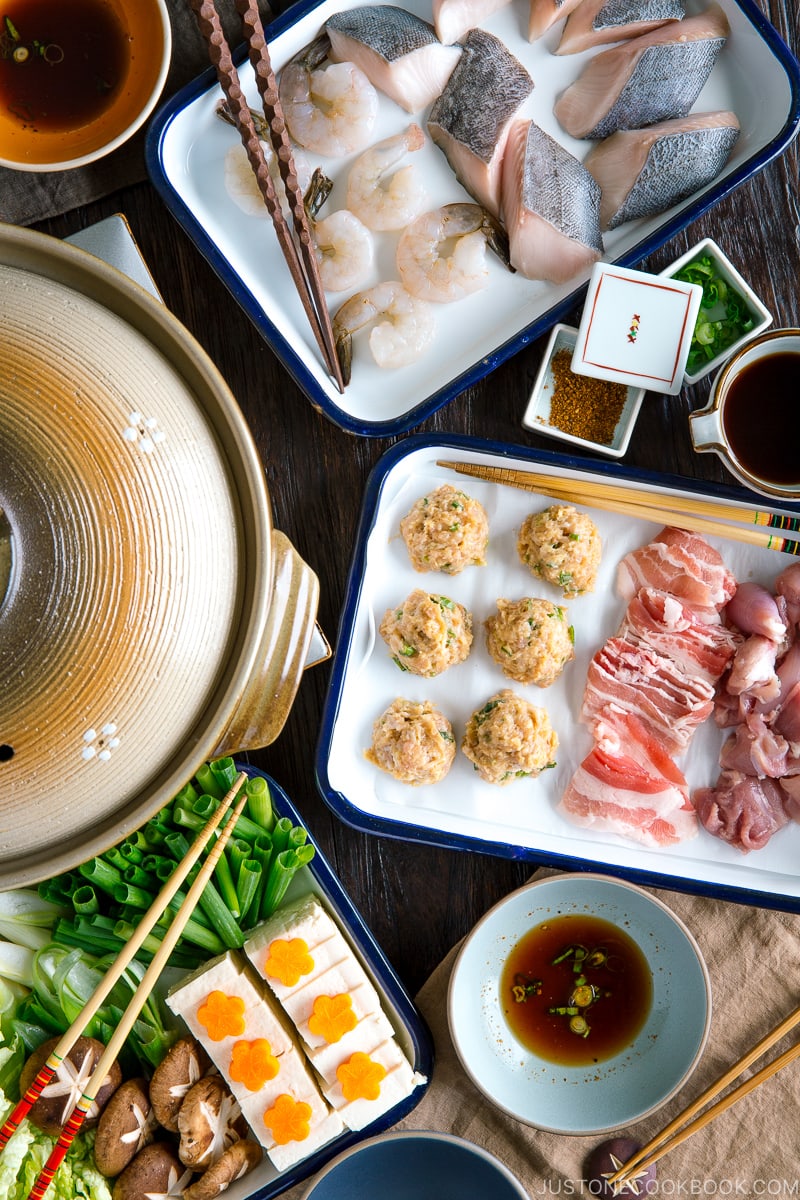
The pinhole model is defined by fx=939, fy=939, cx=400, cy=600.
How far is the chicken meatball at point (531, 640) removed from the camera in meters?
1.79

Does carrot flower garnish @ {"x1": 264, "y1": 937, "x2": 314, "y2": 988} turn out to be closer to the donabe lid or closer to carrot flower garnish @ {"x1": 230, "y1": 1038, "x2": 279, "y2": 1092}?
carrot flower garnish @ {"x1": 230, "y1": 1038, "x2": 279, "y2": 1092}

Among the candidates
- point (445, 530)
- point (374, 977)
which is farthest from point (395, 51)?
point (374, 977)

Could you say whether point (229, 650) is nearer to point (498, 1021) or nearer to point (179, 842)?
point (179, 842)

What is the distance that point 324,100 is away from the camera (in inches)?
71.6

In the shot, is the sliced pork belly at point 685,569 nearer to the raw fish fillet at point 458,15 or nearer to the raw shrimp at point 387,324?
the raw shrimp at point 387,324

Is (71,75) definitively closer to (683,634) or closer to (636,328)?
(636,328)

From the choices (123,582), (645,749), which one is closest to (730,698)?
(645,749)

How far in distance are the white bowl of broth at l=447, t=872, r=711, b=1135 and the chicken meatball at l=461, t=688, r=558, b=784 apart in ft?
0.72

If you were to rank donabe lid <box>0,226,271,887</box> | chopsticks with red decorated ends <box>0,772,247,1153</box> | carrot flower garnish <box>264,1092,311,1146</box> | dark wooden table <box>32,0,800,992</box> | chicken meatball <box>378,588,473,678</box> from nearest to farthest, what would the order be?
donabe lid <box>0,226,271,887</box>, chopsticks with red decorated ends <box>0,772,247,1153</box>, carrot flower garnish <box>264,1092,311,1146</box>, chicken meatball <box>378,588,473,678</box>, dark wooden table <box>32,0,800,992</box>

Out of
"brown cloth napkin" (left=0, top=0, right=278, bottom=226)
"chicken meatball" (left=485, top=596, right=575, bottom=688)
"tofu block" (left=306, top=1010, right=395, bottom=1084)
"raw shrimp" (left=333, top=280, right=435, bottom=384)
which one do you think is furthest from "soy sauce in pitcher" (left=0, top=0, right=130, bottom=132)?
"tofu block" (left=306, top=1010, right=395, bottom=1084)

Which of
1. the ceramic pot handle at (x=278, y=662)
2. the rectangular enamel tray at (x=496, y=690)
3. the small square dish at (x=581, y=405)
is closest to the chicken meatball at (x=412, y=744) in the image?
the rectangular enamel tray at (x=496, y=690)

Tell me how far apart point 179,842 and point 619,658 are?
91cm

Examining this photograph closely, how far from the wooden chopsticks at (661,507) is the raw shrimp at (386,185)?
515 millimetres

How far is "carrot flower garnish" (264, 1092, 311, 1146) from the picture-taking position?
1.69m
